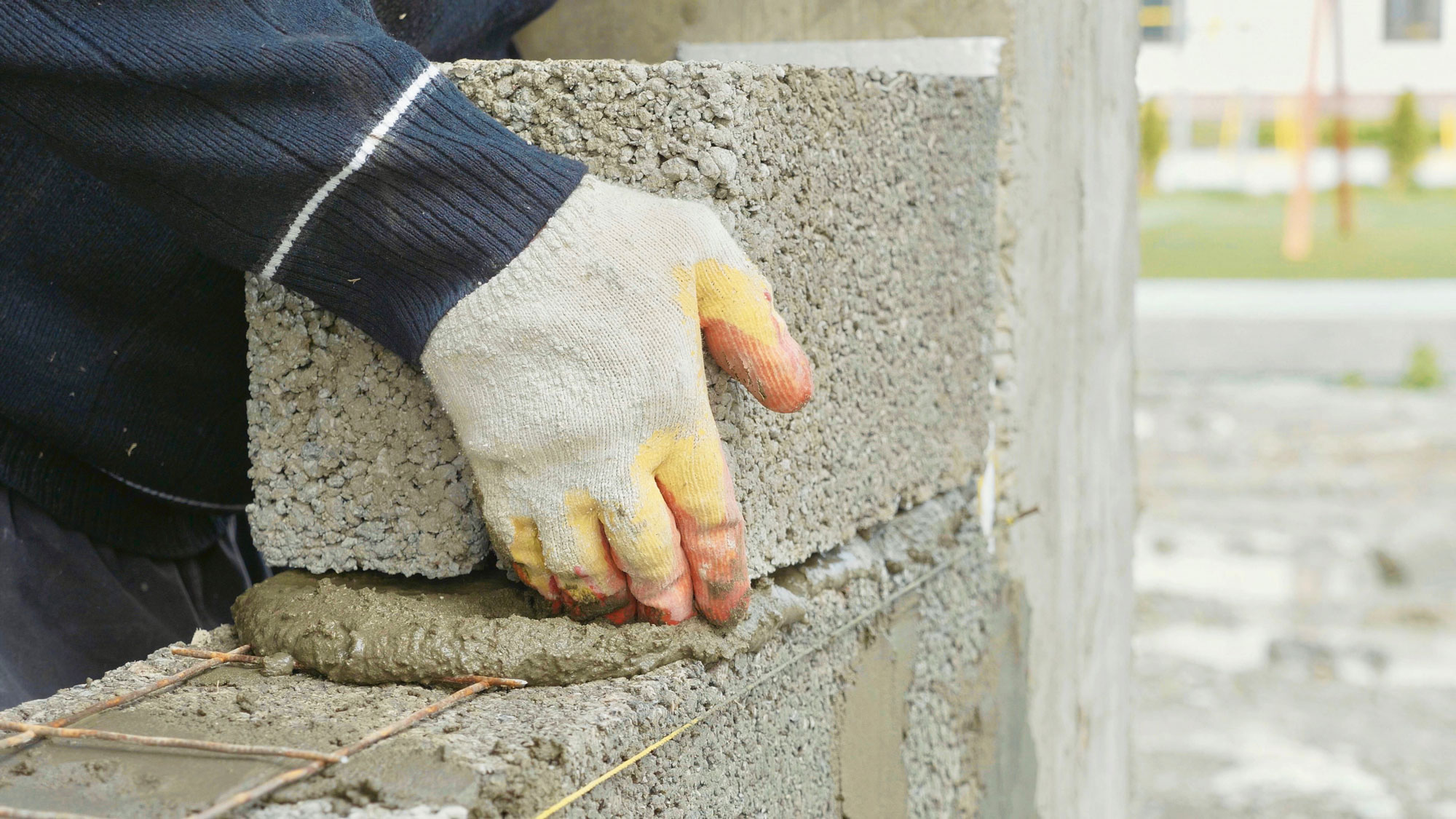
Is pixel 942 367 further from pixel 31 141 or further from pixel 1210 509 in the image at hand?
pixel 1210 509

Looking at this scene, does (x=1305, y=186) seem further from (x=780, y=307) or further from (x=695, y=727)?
(x=695, y=727)

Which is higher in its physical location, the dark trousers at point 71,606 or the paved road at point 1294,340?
the dark trousers at point 71,606

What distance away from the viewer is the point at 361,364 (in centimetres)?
138

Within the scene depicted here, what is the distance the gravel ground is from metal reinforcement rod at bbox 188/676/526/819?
11.3 ft

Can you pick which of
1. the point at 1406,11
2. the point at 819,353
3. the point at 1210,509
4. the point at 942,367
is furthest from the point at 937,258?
the point at 1406,11

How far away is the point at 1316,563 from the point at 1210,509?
1296 millimetres

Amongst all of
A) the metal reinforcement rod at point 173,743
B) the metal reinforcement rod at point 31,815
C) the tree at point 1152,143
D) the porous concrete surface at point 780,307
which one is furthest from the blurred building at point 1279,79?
the metal reinforcement rod at point 31,815

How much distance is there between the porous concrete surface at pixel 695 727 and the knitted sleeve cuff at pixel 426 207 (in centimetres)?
40

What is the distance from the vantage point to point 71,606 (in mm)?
1714

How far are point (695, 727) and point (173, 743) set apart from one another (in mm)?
524

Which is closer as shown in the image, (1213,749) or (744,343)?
(744,343)

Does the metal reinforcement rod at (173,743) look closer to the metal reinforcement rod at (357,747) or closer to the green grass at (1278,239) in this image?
the metal reinforcement rod at (357,747)

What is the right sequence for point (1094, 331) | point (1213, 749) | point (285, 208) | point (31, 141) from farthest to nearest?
point (1213, 749) → point (1094, 331) → point (31, 141) → point (285, 208)

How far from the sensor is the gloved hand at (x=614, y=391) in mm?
1248
